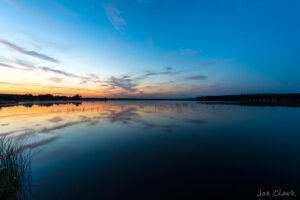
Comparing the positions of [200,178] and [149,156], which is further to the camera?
[149,156]

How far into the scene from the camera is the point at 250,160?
295 inches

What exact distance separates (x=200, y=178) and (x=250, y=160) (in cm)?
422

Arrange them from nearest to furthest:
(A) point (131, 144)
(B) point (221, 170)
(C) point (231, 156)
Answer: (B) point (221, 170)
(C) point (231, 156)
(A) point (131, 144)

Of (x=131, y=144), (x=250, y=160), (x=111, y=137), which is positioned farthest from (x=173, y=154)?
(x=111, y=137)

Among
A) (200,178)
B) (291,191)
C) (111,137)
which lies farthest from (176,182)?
(111,137)

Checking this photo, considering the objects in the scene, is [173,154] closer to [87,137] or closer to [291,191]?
[291,191]

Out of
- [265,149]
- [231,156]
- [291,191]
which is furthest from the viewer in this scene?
[265,149]

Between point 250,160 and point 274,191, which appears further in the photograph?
point 250,160

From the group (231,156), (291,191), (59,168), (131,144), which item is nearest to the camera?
(291,191)

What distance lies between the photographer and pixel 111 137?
12070 millimetres

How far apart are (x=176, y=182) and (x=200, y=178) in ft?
4.07

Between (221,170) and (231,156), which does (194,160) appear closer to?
(221,170)

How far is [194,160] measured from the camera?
750 centimetres

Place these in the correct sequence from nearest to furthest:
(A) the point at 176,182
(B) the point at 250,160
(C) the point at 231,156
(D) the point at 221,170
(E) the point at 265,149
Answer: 1. (A) the point at 176,182
2. (D) the point at 221,170
3. (B) the point at 250,160
4. (C) the point at 231,156
5. (E) the point at 265,149
